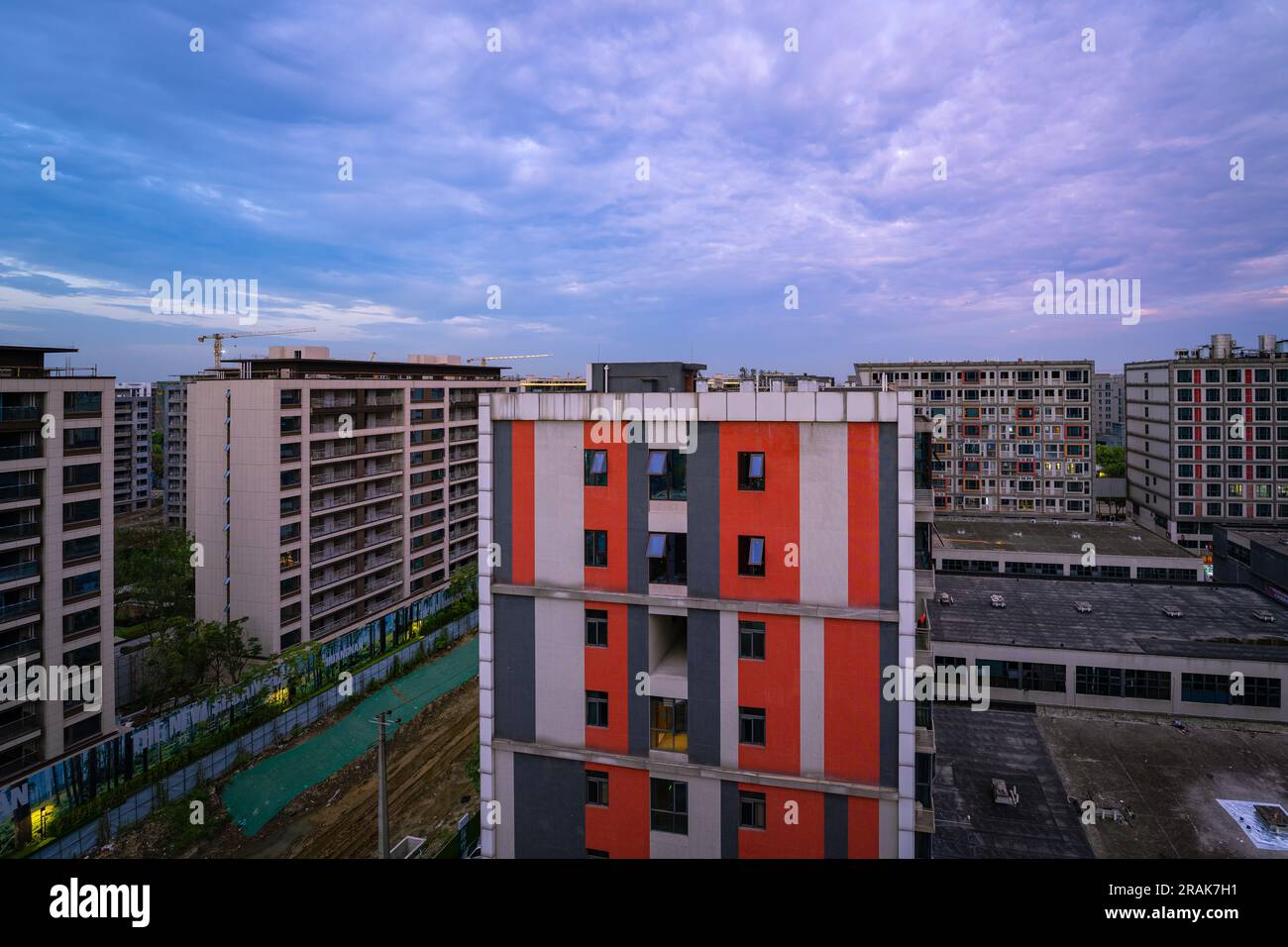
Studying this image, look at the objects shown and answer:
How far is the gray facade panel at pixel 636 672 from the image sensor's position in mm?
19062

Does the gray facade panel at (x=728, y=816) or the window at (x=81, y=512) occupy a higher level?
the window at (x=81, y=512)

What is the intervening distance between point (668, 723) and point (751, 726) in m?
2.21

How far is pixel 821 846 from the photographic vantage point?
17.9 metres

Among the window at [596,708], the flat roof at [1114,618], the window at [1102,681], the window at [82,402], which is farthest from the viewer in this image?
the flat roof at [1114,618]

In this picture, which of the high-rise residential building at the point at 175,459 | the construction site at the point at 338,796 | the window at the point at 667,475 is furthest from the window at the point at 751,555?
the high-rise residential building at the point at 175,459

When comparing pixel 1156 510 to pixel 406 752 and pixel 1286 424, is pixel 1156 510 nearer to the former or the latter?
pixel 1286 424

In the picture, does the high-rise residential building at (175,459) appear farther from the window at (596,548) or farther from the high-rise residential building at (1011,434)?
the window at (596,548)

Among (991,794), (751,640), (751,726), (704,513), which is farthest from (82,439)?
(991,794)

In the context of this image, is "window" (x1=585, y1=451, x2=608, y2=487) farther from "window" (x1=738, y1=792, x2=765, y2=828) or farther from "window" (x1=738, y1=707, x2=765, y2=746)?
"window" (x1=738, y1=792, x2=765, y2=828)

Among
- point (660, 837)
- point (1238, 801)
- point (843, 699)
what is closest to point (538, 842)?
point (660, 837)

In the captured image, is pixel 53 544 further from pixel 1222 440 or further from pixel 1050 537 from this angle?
pixel 1222 440

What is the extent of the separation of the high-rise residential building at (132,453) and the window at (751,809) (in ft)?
355

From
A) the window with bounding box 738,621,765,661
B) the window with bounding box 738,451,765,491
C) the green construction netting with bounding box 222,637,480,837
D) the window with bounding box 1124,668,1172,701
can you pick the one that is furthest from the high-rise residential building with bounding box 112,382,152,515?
the window with bounding box 1124,668,1172,701

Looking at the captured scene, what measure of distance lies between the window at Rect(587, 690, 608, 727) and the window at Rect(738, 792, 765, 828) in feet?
13.1
